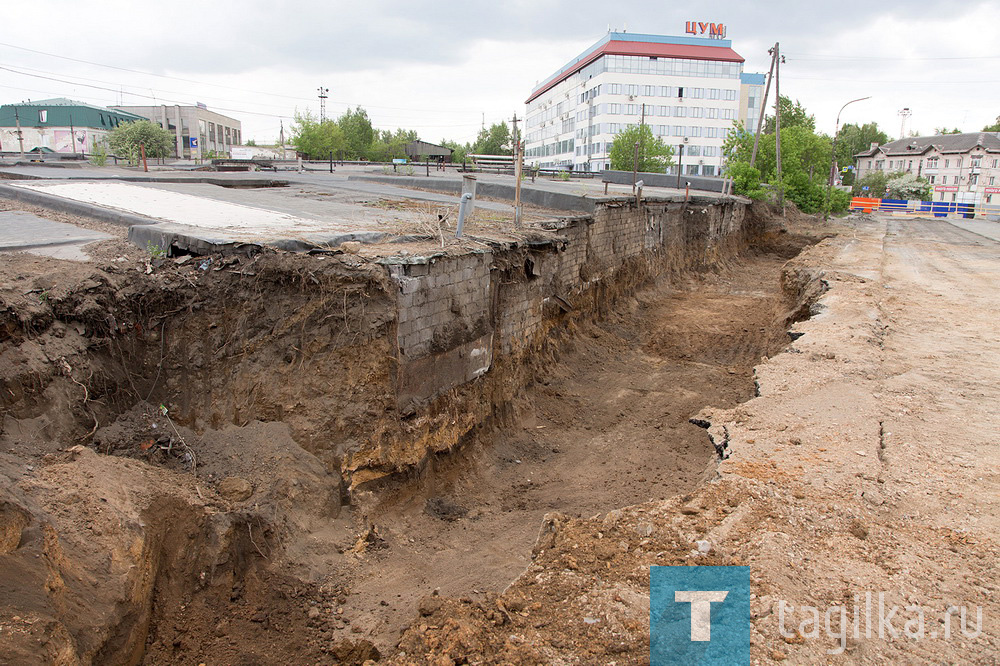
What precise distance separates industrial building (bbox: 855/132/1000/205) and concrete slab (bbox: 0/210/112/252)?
7616 cm

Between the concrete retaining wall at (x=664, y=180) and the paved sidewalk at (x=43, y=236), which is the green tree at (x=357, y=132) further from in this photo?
the paved sidewalk at (x=43, y=236)

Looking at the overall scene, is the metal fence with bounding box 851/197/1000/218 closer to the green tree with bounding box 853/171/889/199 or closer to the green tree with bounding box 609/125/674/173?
the green tree with bounding box 853/171/889/199

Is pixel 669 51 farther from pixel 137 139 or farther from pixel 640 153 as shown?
pixel 137 139

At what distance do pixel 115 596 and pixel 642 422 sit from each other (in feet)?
23.1

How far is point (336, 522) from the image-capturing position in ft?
19.1

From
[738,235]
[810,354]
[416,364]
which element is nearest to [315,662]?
[416,364]

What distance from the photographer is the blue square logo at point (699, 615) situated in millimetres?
3496

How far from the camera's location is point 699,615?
3768mm

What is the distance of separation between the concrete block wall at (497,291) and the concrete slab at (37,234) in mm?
4182

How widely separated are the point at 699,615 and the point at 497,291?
18.2 ft

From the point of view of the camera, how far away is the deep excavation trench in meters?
4.07

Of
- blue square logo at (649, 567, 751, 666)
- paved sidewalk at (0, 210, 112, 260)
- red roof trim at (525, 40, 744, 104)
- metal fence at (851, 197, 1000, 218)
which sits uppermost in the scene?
red roof trim at (525, 40, 744, 104)

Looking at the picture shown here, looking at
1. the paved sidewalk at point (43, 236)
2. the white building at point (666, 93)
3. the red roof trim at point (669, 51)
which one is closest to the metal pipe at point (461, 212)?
the paved sidewalk at point (43, 236)

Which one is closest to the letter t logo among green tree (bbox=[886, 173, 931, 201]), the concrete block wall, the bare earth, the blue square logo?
the blue square logo
